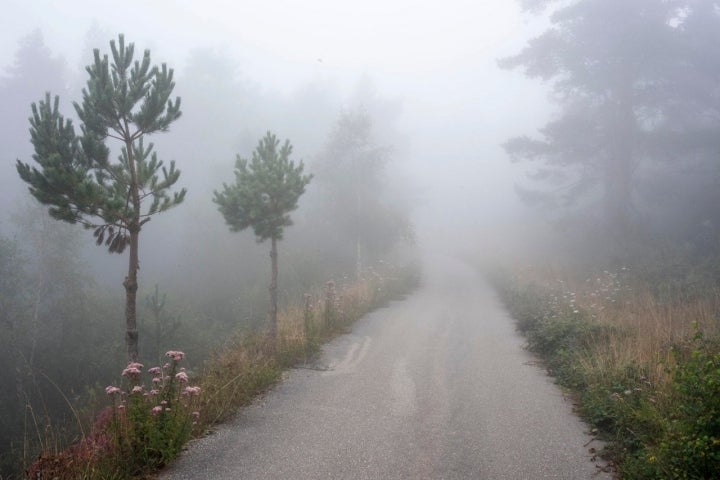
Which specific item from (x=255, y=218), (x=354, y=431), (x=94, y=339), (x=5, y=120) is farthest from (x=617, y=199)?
(x=5, y=120)

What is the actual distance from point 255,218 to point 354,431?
18.0 feet

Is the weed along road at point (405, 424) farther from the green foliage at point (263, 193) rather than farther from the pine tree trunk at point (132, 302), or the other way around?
the green foliage at point (263, 193)

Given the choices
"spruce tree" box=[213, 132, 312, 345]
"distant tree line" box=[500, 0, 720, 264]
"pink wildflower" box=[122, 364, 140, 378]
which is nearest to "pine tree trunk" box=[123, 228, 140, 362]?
"spruce tree" box=[213, 132, 312, 345]

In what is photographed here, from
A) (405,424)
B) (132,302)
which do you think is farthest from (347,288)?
(405,424)

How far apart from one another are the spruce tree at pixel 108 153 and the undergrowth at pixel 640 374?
7.20 m

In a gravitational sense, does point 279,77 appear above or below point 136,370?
above

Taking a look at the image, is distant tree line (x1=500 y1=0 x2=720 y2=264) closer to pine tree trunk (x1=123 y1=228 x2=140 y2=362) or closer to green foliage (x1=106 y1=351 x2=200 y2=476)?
pine tree trunk (x1=123 y1=228 x2=140 y2=362)

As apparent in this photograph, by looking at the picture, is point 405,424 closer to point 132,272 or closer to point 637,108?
point 132,272

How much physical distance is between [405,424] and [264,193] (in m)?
6.06

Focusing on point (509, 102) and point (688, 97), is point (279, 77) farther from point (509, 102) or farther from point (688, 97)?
point (688, 97)

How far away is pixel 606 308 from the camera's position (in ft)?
37.0

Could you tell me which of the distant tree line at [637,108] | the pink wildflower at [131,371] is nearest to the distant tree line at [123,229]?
the pink wildflower at [131,371]

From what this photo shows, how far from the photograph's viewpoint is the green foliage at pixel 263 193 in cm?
913

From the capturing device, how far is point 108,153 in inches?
303
